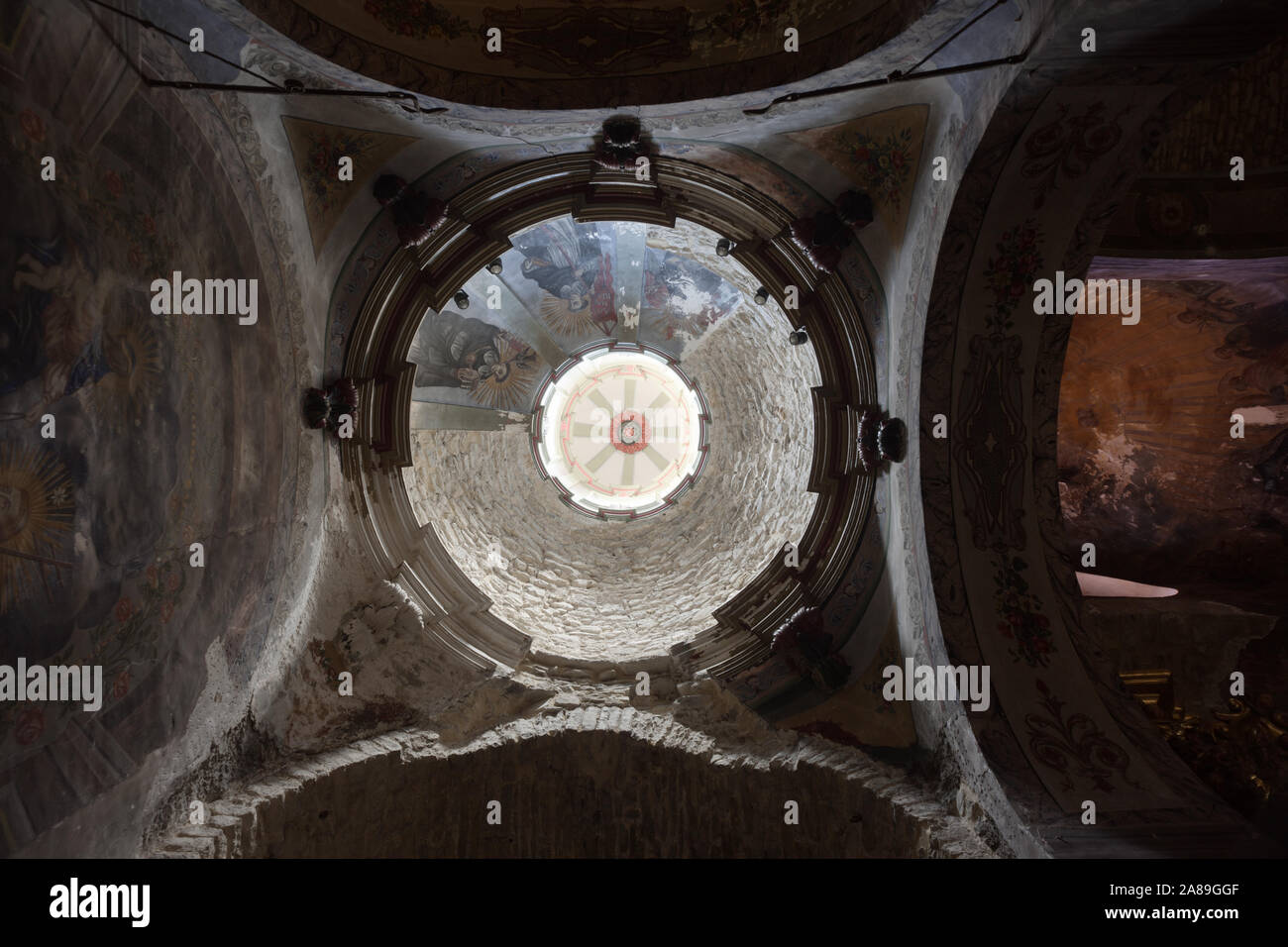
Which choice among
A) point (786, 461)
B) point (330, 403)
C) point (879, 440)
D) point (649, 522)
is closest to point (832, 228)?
point (879, 440)

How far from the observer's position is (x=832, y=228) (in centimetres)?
601

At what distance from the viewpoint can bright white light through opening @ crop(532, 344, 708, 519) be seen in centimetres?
1105

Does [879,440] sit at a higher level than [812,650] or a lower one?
higher

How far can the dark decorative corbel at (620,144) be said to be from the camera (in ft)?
18.9

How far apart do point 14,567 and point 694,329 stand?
8.17 meters

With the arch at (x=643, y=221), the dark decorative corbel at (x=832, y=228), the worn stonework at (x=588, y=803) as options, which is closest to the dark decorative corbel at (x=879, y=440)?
the arch at (x=643, y=221)

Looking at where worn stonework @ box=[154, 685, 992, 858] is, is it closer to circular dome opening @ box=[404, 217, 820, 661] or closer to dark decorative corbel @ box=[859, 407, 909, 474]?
circular dome opening @ box=[404, 217, 820, 661]

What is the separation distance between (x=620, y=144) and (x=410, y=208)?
6.14 feet

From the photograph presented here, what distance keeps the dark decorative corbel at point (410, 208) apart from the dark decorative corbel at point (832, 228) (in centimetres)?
308

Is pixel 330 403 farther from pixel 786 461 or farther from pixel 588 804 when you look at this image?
pixel 786 461

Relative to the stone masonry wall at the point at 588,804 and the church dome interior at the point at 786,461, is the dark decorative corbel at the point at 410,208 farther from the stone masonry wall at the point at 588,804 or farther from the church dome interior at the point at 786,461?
the stone masonry wall at the point at 588,804

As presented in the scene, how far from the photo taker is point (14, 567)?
3.42 m

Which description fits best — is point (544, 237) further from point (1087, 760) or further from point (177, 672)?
point (1087, 760)
